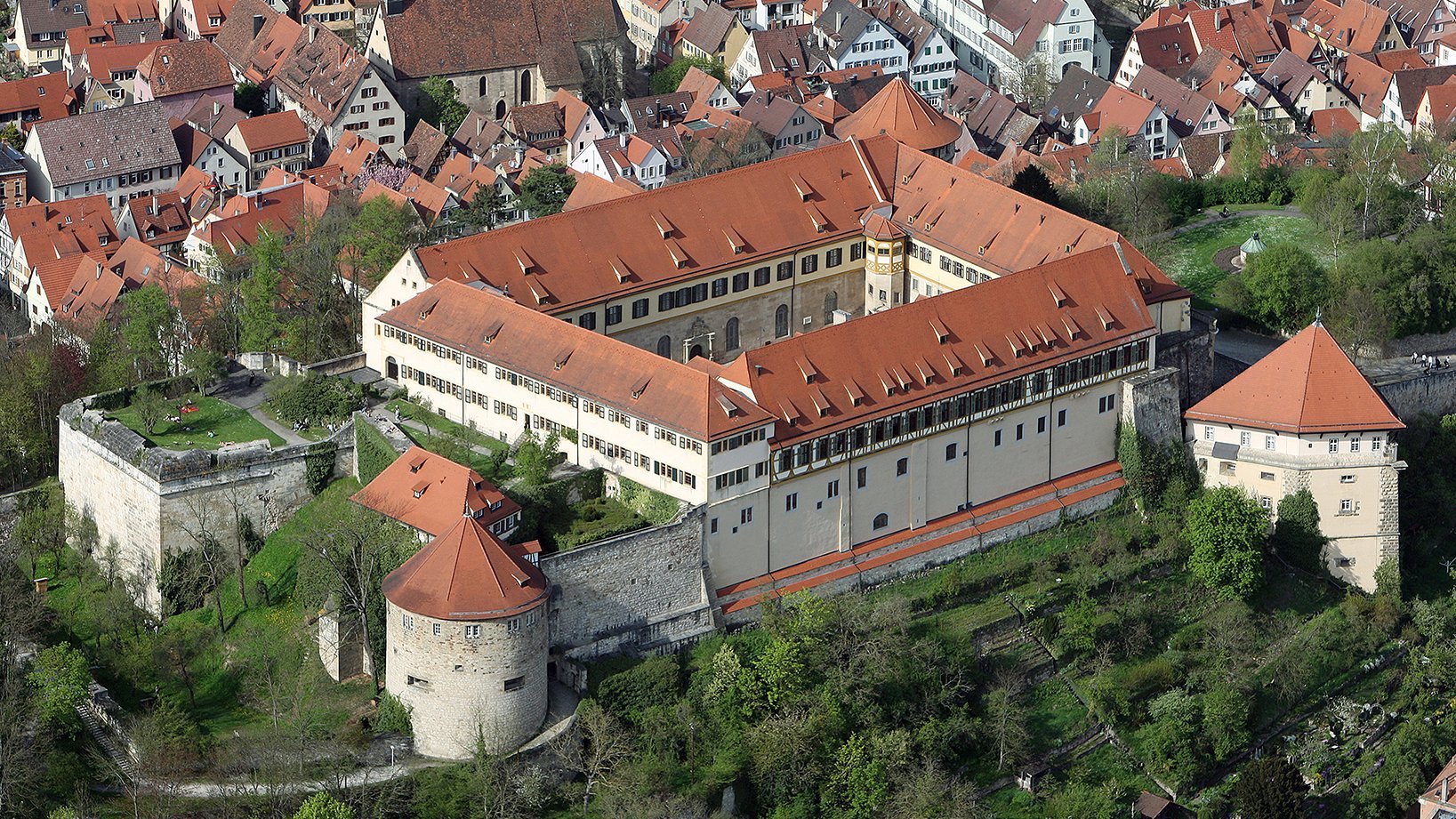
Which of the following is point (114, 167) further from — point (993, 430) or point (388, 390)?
point (993, 430)

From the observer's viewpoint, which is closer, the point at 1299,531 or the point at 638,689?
the point at 638,689

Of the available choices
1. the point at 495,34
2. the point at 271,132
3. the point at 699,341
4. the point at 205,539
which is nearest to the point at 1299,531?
the point at 699,341

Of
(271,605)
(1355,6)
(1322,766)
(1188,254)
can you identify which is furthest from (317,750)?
(1355,6)

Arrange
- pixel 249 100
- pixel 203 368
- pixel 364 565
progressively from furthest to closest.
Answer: pixel 249 100, pixel 203 368, pixel 364 565

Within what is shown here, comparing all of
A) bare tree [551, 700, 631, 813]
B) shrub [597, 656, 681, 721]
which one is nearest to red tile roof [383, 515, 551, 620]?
shrub [597, 656, 681, 721]

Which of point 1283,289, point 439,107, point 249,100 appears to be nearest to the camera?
point 1283,289

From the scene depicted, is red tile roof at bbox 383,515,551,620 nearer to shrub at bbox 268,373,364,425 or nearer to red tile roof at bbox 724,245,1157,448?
red tile roof at bbox 724,245,1157,448

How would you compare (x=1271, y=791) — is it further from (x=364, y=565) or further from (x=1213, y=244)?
(x=1213, y=244)
